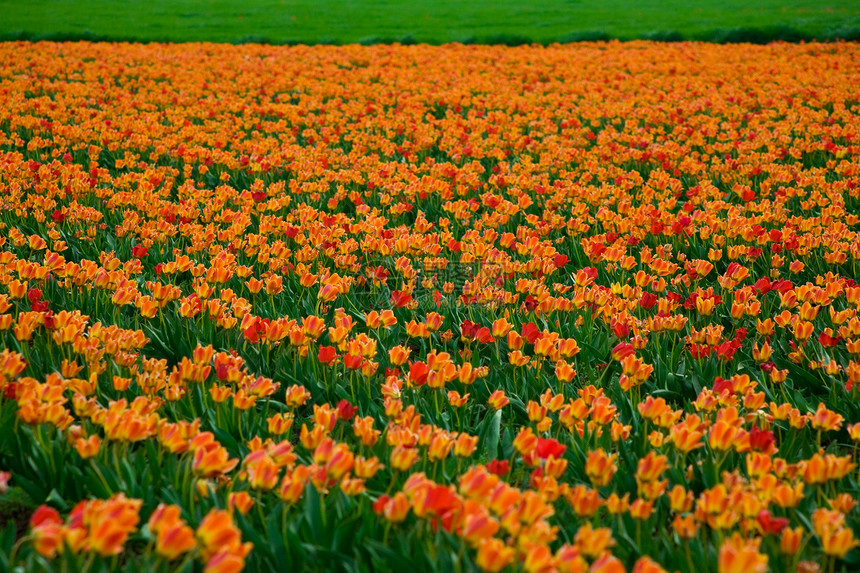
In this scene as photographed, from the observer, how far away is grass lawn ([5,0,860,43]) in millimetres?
19109

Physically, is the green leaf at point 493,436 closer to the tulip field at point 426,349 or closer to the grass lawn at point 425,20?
the tulip field at point 426,349

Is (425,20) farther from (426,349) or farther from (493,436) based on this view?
(493,436)

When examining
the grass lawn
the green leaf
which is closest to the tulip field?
the green leaf

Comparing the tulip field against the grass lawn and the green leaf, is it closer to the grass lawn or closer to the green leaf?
the green leaf

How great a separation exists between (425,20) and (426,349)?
2298cm

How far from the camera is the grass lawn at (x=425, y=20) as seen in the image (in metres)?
→ 19.1

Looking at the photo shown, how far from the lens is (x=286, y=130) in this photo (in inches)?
321

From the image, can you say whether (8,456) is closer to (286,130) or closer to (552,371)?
(552,371)

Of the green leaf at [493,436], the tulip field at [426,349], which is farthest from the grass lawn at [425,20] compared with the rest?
the green leaf at [493,436]

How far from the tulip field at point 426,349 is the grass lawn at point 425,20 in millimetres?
11759

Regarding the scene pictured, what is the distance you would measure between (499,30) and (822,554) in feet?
71.3

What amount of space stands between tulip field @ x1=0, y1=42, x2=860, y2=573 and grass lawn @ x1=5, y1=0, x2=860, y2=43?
11.8 meters

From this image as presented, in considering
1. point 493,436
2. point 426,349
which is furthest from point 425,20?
point 493,436

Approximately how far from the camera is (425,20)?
24328 millimetres
